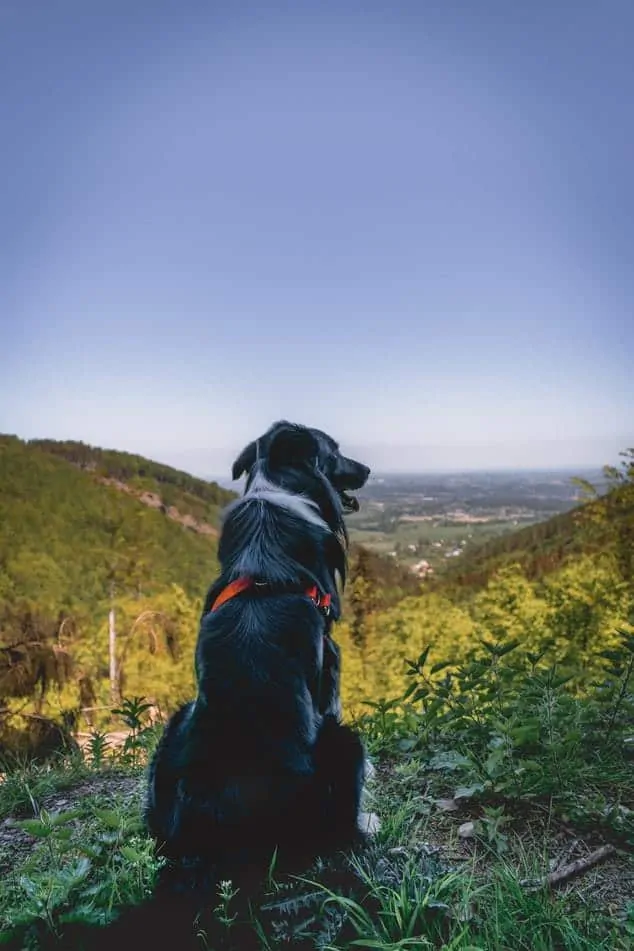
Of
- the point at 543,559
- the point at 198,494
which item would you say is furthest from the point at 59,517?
the point at 543,559

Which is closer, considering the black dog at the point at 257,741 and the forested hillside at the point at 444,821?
the forested hillside at the point at 444,821

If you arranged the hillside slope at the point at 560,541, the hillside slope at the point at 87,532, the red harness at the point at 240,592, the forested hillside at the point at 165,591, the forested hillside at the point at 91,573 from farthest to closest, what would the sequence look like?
the hillside slope at the point at 87,532, the forested hillside at the point at 91,573, the hillside slope at the point at 560,541, the forested hillside at the point at 165,591, the red harness at the point at 240,592

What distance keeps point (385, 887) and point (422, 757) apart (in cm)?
145

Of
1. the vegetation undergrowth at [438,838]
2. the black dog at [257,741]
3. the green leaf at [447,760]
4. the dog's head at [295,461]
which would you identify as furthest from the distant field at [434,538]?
the black dog at [257,741]

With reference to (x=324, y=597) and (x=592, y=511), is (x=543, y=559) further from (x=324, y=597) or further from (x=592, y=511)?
(x=324, y=597)

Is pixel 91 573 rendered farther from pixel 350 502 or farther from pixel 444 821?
pixel 444 821

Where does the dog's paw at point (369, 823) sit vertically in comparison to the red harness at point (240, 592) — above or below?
below

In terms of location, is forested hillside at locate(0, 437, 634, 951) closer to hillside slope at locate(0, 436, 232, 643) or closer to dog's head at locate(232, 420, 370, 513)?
dog's head at locate(232, 420, 370, 513)

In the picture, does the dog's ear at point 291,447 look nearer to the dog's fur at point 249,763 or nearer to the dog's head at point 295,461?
the dog's head at point 295,461

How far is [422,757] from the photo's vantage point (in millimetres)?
3334

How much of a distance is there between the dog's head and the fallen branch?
1810 mm

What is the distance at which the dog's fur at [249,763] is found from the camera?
2.02 m

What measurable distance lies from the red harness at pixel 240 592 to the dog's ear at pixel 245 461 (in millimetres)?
879

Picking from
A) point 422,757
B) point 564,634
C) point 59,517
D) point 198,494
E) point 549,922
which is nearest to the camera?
point 549,922
